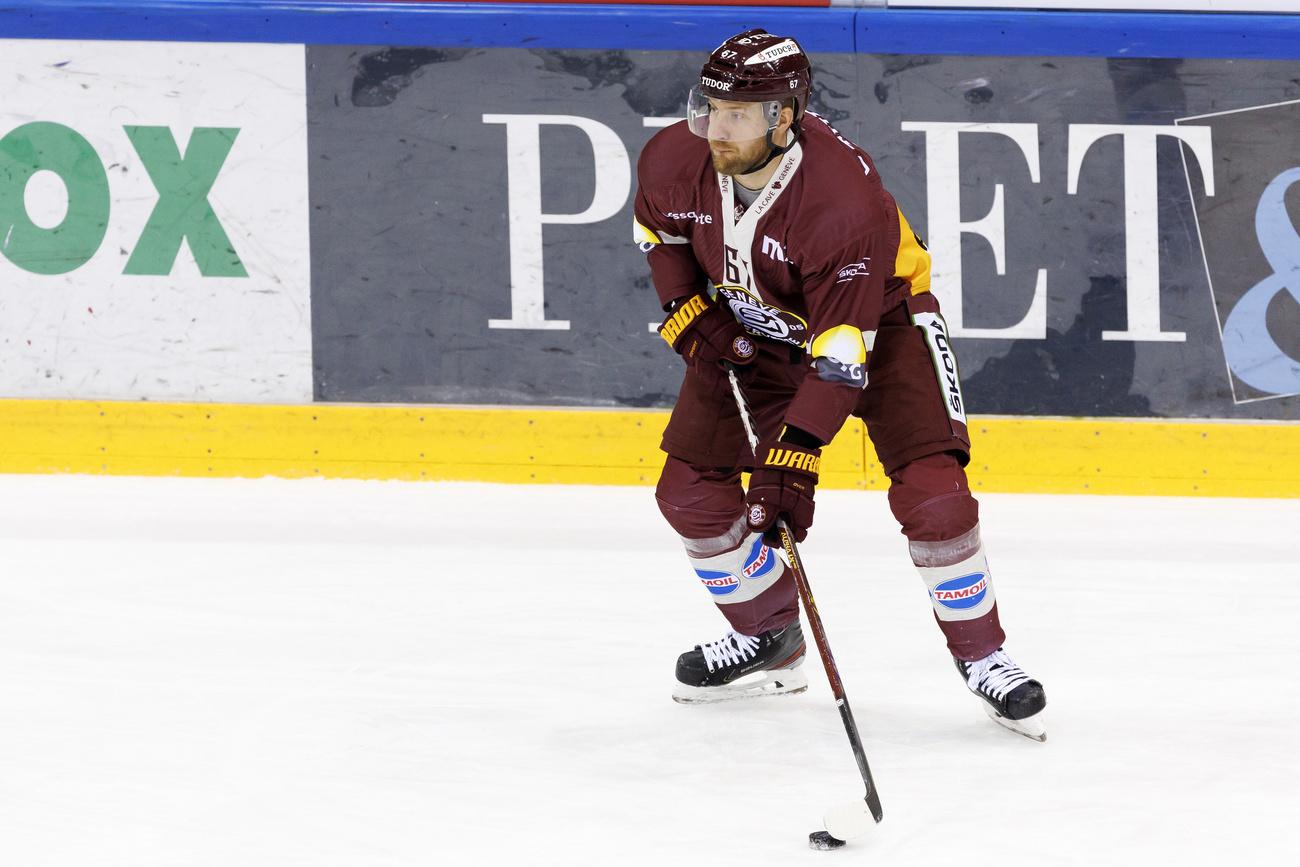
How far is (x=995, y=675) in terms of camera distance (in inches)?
121

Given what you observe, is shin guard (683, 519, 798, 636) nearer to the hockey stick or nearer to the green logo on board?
the hockey stick

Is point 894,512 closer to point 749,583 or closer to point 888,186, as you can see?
point 749,583

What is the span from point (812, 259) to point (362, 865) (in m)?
1.18

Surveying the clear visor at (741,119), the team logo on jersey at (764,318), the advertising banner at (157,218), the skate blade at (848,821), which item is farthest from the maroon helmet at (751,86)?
the advertising banner at (157,218)

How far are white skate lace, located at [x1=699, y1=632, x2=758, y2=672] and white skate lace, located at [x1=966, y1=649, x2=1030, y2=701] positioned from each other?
452 millimetres

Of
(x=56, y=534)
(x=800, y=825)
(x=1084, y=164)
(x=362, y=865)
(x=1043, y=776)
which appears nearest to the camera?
(x=362, y=865)

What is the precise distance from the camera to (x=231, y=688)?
3.36 meters

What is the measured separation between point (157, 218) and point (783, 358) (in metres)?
2.80

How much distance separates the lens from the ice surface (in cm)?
260

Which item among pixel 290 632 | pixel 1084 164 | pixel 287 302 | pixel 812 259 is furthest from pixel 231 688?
pixel 1084 164

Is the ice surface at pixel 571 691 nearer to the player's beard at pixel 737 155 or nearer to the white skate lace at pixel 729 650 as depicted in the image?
the white skate lace at pixel 729 650

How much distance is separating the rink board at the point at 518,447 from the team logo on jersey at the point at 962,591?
6.66ft

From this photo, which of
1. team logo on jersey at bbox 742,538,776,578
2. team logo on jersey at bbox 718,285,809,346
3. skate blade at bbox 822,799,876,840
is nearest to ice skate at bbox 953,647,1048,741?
team logo on jersey at bbox 742,538,776,578

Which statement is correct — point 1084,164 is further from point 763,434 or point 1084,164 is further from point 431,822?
point 431,822
